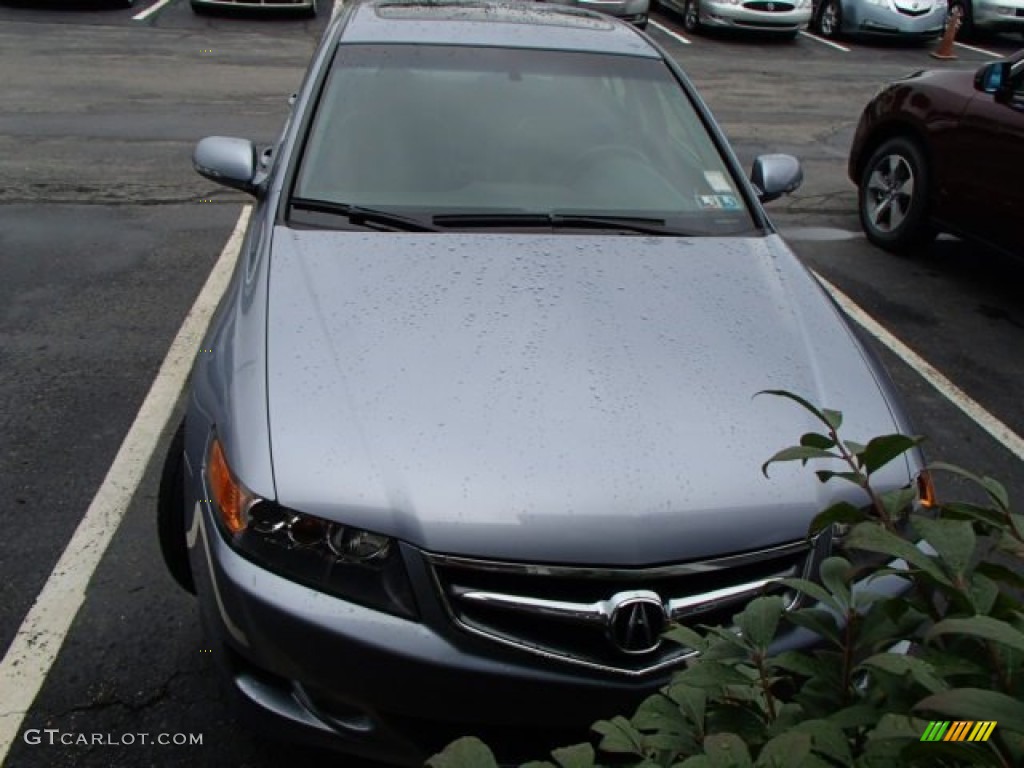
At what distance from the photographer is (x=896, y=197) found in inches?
277

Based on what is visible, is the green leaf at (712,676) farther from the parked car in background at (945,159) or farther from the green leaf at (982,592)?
the parked car in background at (945,159)

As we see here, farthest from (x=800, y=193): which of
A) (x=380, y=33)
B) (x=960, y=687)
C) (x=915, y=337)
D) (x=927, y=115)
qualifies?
(x=960, y=687)

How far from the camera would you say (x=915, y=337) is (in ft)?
18.9

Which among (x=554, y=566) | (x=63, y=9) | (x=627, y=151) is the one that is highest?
(x=627, y=151)

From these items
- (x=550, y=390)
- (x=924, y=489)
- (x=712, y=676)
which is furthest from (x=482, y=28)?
(x=712, y=676)

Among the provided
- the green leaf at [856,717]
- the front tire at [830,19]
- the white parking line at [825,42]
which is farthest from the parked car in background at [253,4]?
the green leaf at [856,717]

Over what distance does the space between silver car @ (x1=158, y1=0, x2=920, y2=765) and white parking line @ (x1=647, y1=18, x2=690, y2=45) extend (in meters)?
13.4

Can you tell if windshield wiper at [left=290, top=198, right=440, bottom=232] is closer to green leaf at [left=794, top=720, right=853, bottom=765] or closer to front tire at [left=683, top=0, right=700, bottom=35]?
green leaf at [left=794, top=720, right=853, bottom=765]

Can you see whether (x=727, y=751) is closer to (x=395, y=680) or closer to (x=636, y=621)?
(x=636, y=621)

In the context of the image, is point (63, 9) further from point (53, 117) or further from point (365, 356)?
point (365, 356)

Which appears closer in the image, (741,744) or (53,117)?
(741,744)

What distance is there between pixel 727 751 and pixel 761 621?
0.68 feet

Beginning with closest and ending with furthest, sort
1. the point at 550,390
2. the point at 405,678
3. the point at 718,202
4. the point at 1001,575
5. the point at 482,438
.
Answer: the point at 1001,575, the point at 405,678, the point at 482,438, the point at 550,390, the point at 718,202

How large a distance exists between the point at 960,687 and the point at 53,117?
31.8 feet
